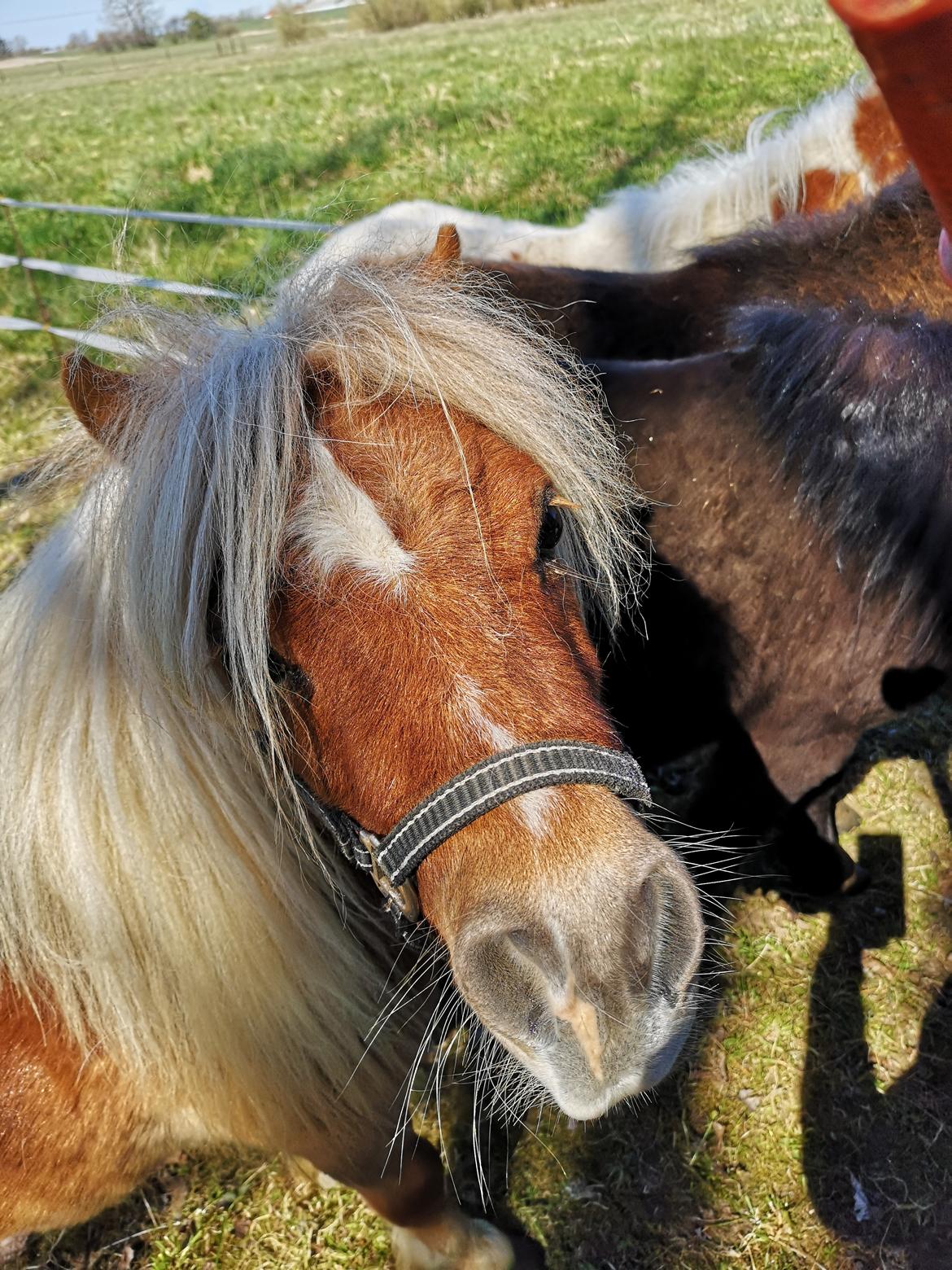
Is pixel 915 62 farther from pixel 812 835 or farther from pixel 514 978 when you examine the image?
pixel 812 835

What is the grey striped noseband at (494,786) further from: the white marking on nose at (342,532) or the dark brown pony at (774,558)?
the dark brown pony at (774,558)

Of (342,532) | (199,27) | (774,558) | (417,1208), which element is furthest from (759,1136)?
(199,27)

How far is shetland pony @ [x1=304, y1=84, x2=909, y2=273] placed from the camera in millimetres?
4543

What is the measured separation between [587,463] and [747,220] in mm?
3792

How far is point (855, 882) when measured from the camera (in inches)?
115

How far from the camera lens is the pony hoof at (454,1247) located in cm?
215

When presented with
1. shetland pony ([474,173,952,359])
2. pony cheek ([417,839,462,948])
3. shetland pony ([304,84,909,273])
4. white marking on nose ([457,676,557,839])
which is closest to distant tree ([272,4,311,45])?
shetland pony ([304,84,909,273])

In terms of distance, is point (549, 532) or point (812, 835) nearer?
point (549, 532)

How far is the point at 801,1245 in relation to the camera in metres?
2.18

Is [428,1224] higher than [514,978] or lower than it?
lower

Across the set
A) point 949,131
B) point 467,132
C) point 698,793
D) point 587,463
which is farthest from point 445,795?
point 467,132

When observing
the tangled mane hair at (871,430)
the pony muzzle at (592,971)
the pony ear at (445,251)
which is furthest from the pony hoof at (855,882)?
the pony ear at (445,251)

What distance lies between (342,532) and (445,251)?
0.77 m

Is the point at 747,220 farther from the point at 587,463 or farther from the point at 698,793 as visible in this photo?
the point at 587,463
